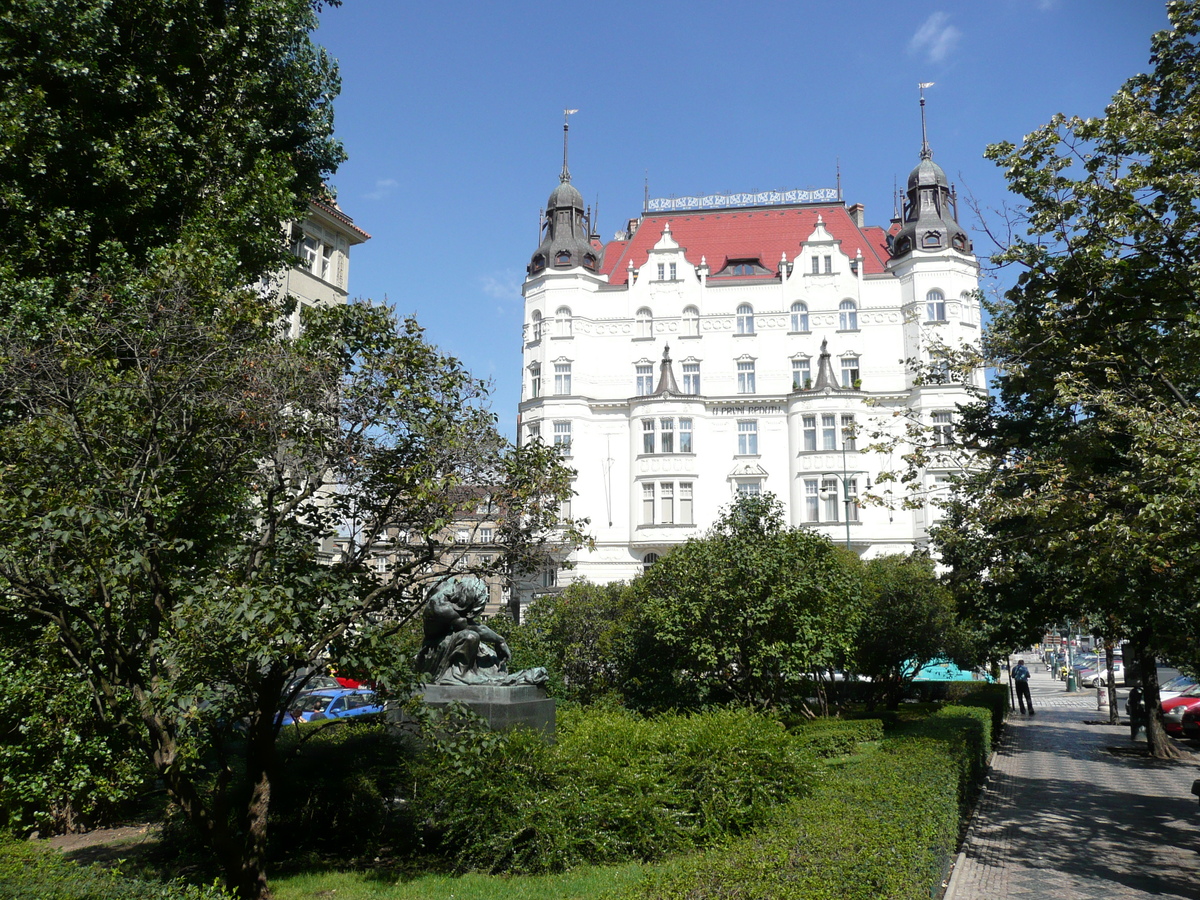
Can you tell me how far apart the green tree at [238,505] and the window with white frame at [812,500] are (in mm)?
35293

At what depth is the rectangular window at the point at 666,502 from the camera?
143 feet

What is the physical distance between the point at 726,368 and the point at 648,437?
565cm

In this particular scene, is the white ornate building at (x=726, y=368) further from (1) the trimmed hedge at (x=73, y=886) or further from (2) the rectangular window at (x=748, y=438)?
(1) the trimmed hedge at (x=73, y=886)

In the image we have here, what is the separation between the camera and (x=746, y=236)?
50.6m

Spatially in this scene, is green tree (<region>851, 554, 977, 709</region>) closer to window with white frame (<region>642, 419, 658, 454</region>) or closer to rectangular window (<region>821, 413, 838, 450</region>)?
rectangular window (<region>821, 413, 838, 450</region>)

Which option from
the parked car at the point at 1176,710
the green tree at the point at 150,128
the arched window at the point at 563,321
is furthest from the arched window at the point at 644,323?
the green tree at the point at 150,128

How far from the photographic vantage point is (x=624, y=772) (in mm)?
9211

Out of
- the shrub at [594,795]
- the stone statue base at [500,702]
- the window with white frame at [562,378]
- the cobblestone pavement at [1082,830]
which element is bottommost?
the cobblestone pavement at [1082,830]

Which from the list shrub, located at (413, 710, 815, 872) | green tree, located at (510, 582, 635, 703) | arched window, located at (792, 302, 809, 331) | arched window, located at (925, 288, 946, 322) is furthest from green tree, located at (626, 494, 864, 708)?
arched window, located at (925, 288, 946, 322)

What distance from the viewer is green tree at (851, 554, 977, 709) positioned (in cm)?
2405

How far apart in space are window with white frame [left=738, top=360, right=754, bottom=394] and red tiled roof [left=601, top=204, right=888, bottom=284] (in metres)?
6.32

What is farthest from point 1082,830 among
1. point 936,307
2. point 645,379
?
point 936,307

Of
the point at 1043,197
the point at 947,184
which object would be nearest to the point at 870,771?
the point at 1043,197

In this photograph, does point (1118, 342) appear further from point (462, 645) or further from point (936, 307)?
point (936, 307)
